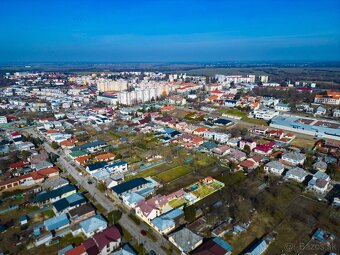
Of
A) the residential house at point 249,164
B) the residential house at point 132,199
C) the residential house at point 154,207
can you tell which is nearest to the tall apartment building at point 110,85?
the residential house at point 249,164

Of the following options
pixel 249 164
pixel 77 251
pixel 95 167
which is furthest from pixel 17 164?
pixel 249 164

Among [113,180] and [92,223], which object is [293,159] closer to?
[113,180]

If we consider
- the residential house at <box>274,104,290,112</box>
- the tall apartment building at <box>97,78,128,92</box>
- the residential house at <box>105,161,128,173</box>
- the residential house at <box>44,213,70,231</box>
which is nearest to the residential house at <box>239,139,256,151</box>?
the residential house at <box>105,161,128,173</box>

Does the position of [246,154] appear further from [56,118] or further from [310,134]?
[56,118]

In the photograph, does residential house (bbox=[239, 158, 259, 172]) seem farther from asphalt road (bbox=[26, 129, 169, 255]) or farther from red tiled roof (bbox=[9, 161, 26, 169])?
red tiled roof (bbox=[9, 161, 26, 169])

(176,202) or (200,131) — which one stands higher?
(200,131)

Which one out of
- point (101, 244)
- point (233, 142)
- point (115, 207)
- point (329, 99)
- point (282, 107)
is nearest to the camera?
point (101, 244)

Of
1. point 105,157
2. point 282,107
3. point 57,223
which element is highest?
point 282,107
